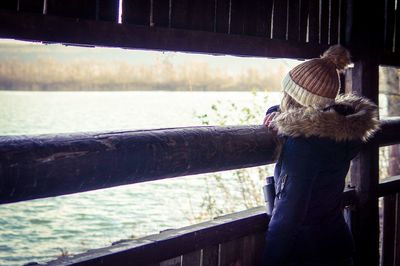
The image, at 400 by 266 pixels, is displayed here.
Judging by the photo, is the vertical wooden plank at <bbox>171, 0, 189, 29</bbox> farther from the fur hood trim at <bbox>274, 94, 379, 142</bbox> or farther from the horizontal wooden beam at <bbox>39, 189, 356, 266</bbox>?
the horizontal wooden beam at <bbox>39, 189, 356, 266</bbox>

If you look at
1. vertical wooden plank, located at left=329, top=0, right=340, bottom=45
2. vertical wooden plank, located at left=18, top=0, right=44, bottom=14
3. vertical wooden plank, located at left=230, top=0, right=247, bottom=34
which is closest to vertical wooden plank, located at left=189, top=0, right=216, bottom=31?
vertical wooden plank, located at left=230, top=0, right=247, bottom=34

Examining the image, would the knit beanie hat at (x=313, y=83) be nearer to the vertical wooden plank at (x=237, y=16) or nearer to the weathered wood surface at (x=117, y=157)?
the weathered wood surface at (x=117, y=157)

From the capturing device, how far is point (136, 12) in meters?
2.40

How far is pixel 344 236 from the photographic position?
239 cm

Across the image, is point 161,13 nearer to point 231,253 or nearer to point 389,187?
point 231,253

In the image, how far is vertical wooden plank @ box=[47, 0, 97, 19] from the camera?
2080 mm

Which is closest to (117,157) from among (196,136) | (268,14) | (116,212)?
(196,136)

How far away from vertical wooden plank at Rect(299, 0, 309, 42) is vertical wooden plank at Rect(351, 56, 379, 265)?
0.47 metres

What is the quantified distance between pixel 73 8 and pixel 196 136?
83cm

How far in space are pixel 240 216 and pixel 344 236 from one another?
0.70 metres

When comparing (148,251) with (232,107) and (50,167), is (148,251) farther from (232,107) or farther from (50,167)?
(232,107)

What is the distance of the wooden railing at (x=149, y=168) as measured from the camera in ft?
5.26

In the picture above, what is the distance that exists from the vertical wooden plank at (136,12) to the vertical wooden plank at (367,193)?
5.80 feet

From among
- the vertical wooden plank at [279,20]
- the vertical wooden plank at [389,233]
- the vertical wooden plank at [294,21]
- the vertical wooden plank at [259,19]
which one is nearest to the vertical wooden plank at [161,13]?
the vertical wooden plank at [259,19]
